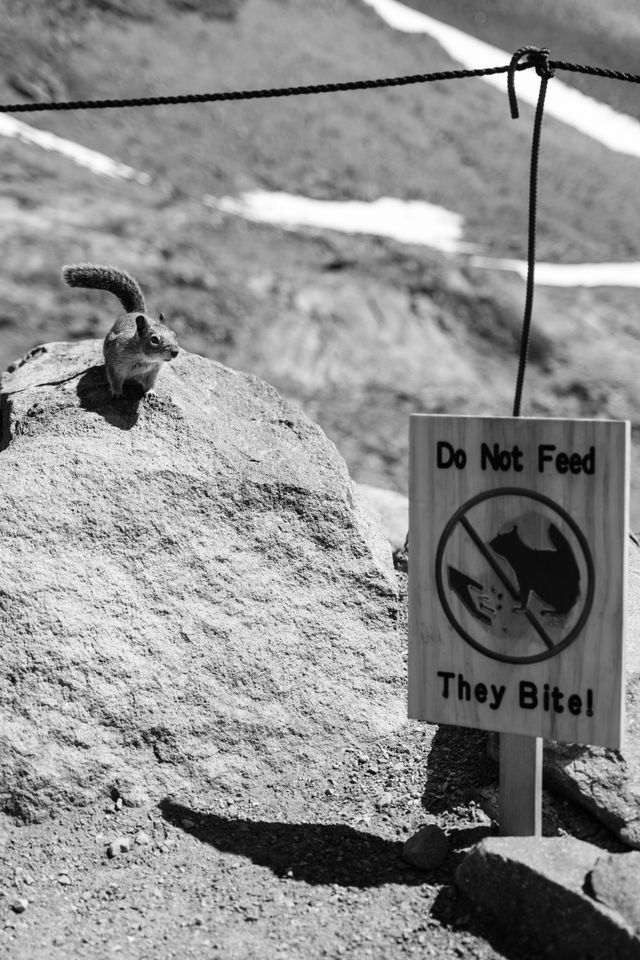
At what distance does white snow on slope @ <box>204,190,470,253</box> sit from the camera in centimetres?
2209

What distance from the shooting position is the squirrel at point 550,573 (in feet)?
12.0

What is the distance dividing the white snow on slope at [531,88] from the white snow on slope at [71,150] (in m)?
16.2

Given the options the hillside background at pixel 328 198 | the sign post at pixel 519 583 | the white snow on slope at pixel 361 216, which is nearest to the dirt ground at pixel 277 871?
the sign post at pixel 519 583

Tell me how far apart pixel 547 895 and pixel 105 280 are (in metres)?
4.04

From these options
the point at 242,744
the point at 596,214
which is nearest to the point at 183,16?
the point at 596,214

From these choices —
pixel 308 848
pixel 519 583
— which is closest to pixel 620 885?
pixel 519 583

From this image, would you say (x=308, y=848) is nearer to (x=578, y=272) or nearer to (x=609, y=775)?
(x=609, y=775)

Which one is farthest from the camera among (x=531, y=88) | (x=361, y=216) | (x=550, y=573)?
(x=531, y=88)

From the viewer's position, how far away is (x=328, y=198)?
24.0 m

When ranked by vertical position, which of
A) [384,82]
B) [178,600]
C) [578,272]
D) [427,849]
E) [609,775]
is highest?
[578,272]

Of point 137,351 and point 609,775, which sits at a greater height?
point 137,351

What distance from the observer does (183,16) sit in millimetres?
30594

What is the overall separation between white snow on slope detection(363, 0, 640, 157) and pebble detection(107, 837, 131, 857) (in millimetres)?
32835

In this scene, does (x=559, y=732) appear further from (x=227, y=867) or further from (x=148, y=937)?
(x=148, y=937)
